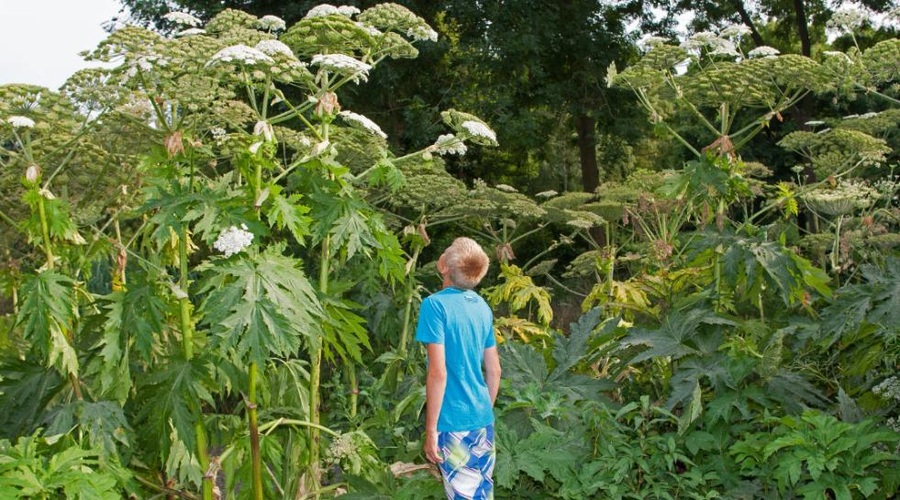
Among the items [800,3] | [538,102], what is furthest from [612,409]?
[800,3]

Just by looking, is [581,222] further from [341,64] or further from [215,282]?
[215,282]

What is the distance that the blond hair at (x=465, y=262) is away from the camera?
464 centimetres

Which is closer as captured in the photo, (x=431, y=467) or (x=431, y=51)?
(x=431, y=467)

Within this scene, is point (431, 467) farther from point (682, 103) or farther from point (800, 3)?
point (800, 3)

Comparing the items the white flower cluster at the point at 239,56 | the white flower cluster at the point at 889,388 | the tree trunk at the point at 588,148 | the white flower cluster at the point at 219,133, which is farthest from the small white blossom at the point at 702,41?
the tree trunk at the point at 588,148

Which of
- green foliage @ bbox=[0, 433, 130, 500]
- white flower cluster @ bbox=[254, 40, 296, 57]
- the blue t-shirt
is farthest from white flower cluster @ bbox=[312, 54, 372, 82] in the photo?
green foliage @ bbox=[0, 433, 130, 500]

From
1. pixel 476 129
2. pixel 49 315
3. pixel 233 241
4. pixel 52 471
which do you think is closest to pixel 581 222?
pixel 476 129

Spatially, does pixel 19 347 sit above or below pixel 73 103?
below

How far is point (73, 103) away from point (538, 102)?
13909 millimetres

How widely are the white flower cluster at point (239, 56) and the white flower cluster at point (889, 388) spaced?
3595mm

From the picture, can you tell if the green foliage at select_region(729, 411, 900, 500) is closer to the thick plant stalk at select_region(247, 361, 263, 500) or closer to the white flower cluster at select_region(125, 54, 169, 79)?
the thick plant stalk at select_region(247, 361, 263, 500)

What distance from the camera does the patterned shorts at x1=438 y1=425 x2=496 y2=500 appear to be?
15.0 feet

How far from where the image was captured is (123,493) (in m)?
5.21

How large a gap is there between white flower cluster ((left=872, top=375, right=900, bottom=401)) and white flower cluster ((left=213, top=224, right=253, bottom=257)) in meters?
3.33
